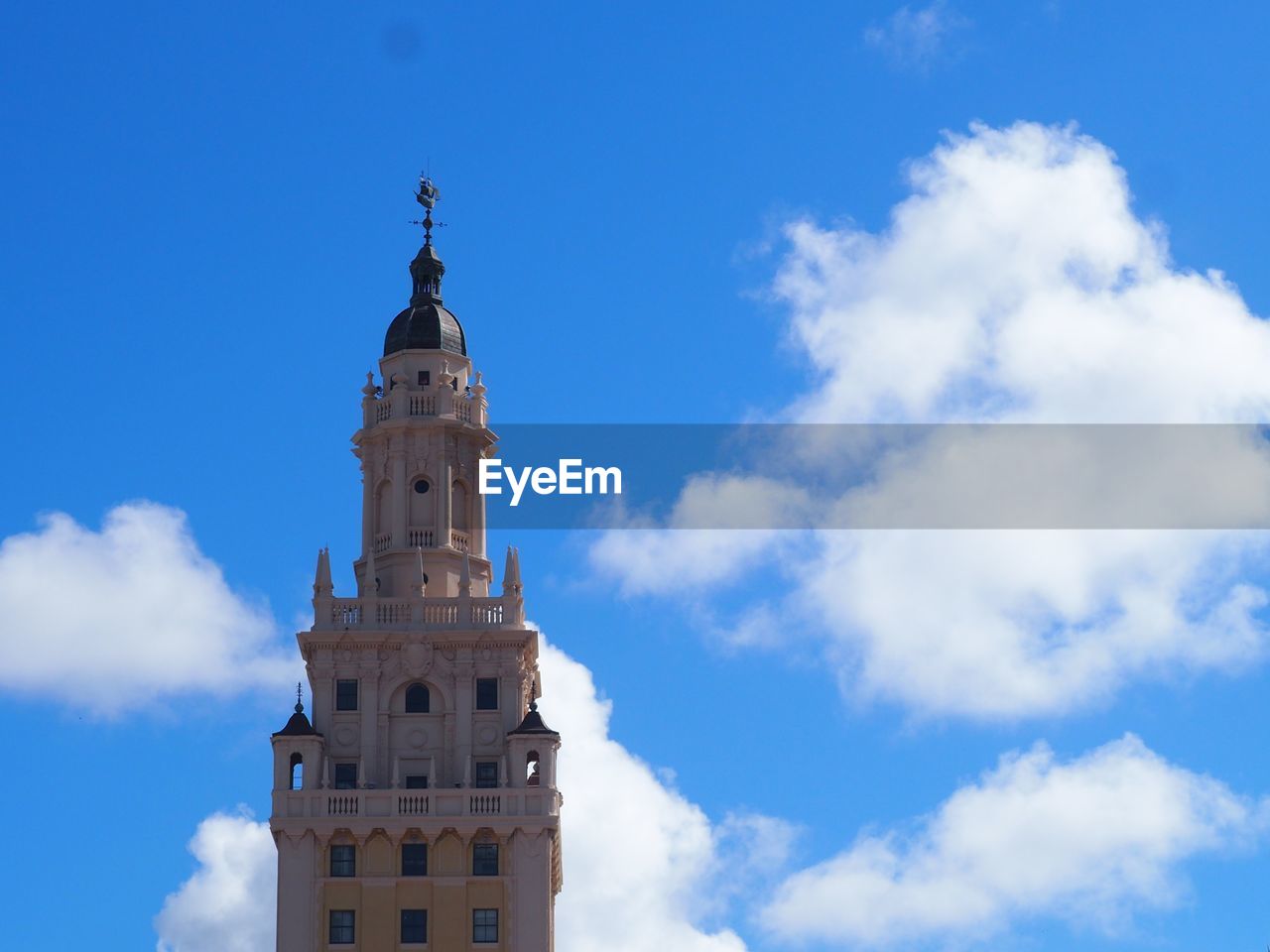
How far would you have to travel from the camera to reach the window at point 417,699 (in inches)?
5881

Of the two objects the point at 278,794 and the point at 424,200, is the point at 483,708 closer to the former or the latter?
the point at 278,794

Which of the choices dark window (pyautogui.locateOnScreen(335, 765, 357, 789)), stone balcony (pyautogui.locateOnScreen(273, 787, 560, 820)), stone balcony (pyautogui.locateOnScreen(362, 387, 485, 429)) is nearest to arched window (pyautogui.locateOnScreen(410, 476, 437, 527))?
stone balcony (pyautogui.locateOnScreen(362, 387, 485, 429))

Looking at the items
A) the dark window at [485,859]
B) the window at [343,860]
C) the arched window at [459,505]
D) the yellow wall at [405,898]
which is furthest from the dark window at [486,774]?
the arched window at [459,505]

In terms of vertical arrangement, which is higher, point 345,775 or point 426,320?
point 426,320

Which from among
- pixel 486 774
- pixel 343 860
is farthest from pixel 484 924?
pixel 486 774

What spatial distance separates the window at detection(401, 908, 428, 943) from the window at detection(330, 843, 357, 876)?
123 inches

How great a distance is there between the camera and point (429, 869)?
14475cm

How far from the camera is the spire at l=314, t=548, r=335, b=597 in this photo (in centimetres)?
14988

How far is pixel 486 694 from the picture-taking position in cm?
14962

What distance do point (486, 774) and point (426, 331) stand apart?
78.6ft

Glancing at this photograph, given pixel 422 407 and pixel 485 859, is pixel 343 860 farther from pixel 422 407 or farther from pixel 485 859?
pixel 422 407

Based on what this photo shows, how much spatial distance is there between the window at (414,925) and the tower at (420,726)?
2.5 inches

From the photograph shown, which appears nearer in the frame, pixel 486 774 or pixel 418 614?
pixel 486 774

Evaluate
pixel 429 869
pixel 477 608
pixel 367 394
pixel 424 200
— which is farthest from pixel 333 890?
pixel 424 200
